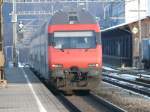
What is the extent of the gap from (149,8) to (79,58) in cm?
6833

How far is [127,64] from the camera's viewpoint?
58.9m

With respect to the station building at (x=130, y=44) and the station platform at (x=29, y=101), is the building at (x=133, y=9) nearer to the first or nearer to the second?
the station building at (x=130, y=44)

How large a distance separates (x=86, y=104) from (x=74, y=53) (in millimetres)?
2884

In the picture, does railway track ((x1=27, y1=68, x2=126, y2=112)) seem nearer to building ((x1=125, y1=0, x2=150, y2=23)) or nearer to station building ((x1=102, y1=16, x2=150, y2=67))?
station building ((x1=102, y1=16, x2=150, y2=67))

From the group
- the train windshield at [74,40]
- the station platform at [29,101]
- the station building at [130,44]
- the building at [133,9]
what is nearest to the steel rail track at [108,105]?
the station platform at [29,101]

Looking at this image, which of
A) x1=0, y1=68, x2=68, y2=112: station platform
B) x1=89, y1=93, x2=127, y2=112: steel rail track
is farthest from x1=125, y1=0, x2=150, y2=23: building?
x1=89, y1=93, x2=127, y2=112: steel rail track

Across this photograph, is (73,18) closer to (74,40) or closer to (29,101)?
(74,40)

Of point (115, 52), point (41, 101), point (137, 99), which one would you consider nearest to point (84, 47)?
point (137, 99)

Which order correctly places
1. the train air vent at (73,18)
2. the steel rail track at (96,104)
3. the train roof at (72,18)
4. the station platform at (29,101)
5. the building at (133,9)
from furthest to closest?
1. the building at (133,9)
2. the train air vent at (73,18)
3. the train roof at (72,18)
4. the steel rail track at (96,104)
5. the station platform at (29,101)

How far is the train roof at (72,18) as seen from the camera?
21828mm

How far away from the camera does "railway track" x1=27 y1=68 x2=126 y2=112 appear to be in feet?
54.7

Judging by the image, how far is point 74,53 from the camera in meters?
21.3

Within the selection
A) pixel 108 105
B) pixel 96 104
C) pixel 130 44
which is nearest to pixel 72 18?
pixel 96 104

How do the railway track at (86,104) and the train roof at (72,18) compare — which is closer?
the railway track at (86,104)
